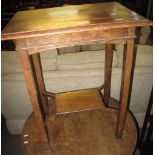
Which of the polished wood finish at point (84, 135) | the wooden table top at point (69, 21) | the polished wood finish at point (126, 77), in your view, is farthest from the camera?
the polished wood finish at point (84, 135)

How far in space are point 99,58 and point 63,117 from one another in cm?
44

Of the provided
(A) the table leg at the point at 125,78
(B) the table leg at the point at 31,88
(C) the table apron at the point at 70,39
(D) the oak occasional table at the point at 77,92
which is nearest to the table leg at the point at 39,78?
(D) the oak occasional table at the point at 77,92

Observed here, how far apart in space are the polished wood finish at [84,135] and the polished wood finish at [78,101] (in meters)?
0.12

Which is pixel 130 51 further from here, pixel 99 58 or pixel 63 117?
pixel 63 117

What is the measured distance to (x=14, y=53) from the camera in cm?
128

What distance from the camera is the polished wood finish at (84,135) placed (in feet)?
3.29

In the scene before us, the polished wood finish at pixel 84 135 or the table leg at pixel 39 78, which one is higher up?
the table leg at pixel 39 78

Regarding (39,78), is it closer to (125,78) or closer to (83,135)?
(83,135)

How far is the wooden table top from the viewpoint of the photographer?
25.8 inches

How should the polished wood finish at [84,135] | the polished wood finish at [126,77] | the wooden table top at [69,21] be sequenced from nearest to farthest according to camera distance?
the wooden table top at [69,21] → the polished wood finish at [126,77] → the polished wood finish at [84,135]

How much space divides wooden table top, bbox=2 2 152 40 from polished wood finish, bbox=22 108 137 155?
0.61 meters

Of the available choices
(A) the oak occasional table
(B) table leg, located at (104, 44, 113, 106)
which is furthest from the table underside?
(B) table leg, located at (104, 44, 113, 106)

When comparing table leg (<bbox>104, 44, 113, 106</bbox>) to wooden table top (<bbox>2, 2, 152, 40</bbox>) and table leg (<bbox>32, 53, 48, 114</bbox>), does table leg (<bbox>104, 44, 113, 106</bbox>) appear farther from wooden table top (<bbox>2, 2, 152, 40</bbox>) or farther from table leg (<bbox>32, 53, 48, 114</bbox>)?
table leg (<bbox>32, 53, 48, 114</bbox>)

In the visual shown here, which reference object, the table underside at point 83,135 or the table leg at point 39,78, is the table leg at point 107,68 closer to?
the table underside at point 83,135
